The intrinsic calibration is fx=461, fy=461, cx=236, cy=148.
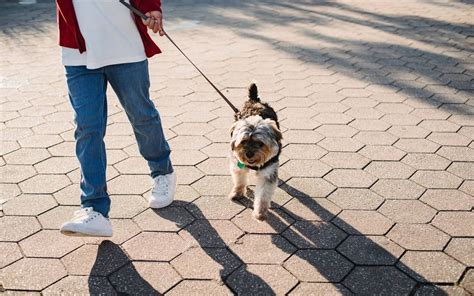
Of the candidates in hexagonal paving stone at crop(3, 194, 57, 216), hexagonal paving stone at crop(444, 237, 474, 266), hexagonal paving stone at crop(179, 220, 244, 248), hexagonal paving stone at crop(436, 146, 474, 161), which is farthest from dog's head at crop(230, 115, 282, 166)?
hexagonal paving stone at crop(436, 146, 474, 161)

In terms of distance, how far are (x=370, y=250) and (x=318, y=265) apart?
0.45 metres

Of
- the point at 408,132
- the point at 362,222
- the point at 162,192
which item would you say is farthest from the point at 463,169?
the point at 162,192

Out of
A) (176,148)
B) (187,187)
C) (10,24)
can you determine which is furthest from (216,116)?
(10,24)

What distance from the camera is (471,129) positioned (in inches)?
210

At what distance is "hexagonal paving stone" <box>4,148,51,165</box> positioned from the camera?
4.88m

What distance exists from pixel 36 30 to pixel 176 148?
7071 mm

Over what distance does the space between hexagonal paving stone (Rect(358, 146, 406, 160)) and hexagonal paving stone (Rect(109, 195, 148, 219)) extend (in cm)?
237

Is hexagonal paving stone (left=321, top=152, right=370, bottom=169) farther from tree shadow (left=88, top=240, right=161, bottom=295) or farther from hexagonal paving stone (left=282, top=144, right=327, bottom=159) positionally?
tree shadow (left=88, top=240, right=161, bottom=295)

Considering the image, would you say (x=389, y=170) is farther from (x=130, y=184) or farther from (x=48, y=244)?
(x=48, y=244)

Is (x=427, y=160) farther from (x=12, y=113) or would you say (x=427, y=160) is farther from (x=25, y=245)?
(x=12, y=113)

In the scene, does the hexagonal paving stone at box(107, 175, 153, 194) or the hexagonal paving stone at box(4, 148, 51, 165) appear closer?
the hexagonal paving stone at box(107, 175, 153, 194)

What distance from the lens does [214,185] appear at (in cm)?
443

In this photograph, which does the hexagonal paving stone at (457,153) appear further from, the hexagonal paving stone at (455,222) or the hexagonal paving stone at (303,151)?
the hexagonal paving stone at (303,151)

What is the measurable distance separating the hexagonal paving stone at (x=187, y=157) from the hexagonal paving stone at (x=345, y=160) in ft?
3.59
